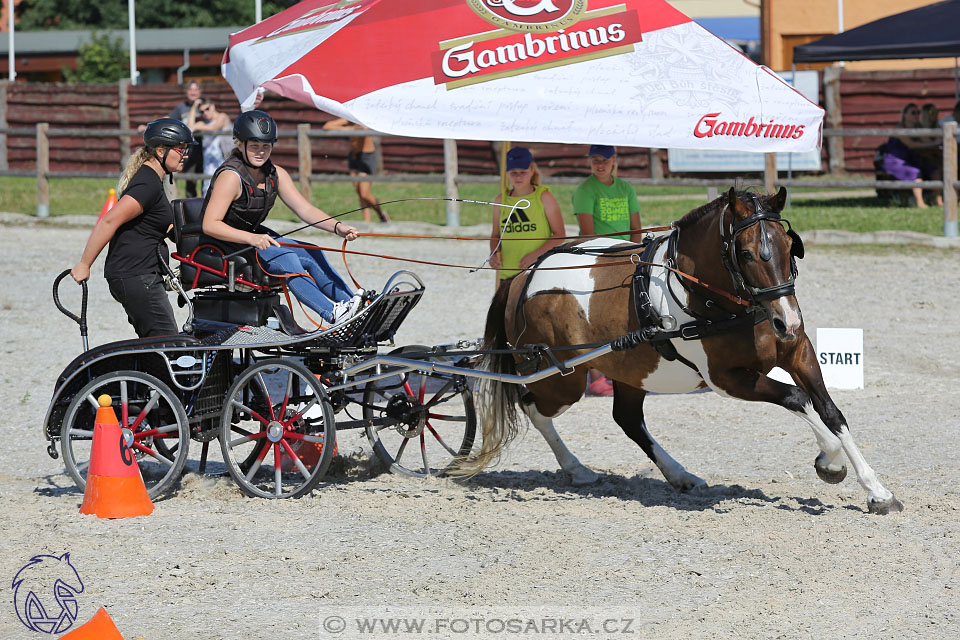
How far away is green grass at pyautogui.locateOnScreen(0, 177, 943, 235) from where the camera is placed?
1625 cm

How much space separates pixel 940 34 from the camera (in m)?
15.6

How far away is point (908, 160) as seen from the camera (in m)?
17.8

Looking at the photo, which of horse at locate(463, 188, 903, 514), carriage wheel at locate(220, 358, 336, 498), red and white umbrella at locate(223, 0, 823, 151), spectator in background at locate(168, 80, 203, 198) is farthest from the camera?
spectator in background at locate(168, 80, 203, 198)

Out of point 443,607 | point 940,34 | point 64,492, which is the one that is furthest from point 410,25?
point 940,34

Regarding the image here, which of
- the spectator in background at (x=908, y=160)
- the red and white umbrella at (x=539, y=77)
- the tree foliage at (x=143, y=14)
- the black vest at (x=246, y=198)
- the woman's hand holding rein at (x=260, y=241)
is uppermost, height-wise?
the tree foliage at (x=143, y=14)

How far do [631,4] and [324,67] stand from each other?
6.25 feet

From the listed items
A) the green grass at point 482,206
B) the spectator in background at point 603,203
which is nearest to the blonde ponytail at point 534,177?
the spectator in background at point 603,203

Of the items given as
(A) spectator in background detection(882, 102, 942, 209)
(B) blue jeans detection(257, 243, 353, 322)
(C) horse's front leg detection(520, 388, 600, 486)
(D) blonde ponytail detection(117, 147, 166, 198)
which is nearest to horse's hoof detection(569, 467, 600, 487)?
(C) horse's front leg detection(520, 388, 600, 486)

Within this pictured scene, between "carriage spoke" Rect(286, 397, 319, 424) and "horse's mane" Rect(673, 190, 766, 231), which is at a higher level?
"horse's mane" Rect(673, 190, 766, 231)

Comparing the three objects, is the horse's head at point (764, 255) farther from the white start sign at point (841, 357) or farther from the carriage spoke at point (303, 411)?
the white start sign at point (841, 357)

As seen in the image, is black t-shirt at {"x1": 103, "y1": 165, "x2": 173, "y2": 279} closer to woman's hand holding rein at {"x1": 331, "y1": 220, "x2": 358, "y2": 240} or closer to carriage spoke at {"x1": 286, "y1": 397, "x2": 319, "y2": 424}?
woman's hand holding rein at {"x1": 331, "y1": 220, "x2": 358, "y2": 240}

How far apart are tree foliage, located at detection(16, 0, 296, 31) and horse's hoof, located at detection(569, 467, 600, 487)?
161 ft

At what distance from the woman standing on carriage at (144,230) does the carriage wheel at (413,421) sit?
1231mm

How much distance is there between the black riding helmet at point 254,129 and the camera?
6.27m
